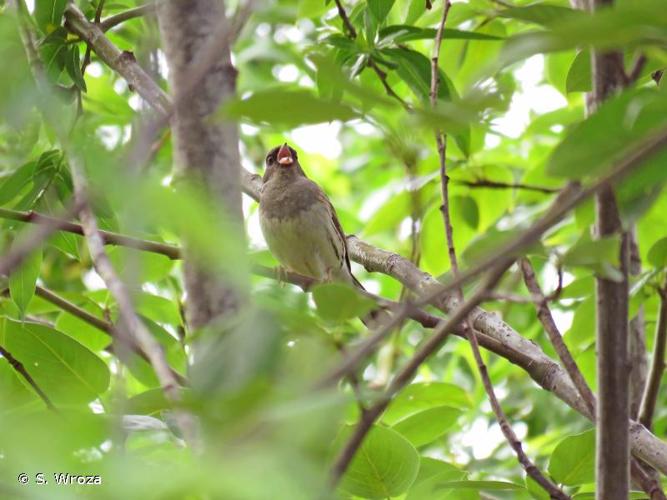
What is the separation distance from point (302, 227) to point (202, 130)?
3.66 metres

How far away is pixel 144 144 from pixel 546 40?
36 cm

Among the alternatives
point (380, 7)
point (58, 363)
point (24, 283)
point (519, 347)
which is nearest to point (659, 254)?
point (519, 347)

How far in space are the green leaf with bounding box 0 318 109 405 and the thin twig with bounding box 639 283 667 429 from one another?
51.9 inches

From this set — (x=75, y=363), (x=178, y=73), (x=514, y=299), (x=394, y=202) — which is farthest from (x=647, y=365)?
(x=178, y=73)

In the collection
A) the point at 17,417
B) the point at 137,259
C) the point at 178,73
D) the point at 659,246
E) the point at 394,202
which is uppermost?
the point at 394,202

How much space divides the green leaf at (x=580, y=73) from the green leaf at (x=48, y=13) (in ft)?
4.11

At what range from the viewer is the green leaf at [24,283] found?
2129 millimetres

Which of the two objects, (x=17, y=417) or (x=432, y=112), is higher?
(x=432, y=112)

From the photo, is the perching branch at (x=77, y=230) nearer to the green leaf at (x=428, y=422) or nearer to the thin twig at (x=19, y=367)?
the thin twig at (x=19, y=367)

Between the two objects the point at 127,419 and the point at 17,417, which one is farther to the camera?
the point at 127,419

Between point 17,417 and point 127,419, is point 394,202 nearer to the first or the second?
point 127,419

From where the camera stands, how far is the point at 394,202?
122 inches

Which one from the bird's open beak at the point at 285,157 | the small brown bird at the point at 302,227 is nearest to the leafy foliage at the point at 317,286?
the small brown bird at the point at 302,227

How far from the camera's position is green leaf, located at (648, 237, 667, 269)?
6.76ft
